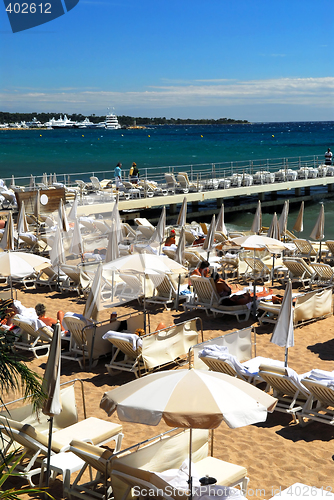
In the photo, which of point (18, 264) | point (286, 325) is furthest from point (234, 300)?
point (18, 264)

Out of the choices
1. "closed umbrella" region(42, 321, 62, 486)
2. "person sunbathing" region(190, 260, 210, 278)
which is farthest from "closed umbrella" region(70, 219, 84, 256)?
"closed umbrella" region(42, 321, 62, 486)

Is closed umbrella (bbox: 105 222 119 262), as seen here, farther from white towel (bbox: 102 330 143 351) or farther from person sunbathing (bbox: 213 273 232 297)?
white towel (bbox: 102 330 143 351)

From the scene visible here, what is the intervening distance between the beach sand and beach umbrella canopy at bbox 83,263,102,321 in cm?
78

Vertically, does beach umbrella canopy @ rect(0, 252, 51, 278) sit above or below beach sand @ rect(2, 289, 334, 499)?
above

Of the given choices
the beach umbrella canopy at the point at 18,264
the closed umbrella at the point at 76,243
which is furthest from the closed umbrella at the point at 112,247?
the closed umbrella at the point at 76,243

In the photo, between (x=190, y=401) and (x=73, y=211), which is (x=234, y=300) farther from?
(x=190, y=401)

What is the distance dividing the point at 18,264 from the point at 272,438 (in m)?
4.99

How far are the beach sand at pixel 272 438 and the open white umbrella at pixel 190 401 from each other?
101cm

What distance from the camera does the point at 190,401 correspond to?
3926 mm

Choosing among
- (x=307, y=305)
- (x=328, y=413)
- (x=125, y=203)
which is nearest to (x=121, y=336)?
(x=328, y=413)

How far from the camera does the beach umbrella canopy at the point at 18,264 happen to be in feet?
28.7

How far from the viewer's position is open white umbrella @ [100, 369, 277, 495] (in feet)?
12.6

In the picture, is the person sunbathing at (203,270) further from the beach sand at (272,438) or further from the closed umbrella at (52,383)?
the closed umbrella at (52,383)

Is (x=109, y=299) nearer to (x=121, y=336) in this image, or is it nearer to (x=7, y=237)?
(x=121, y=336)
